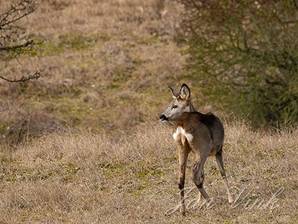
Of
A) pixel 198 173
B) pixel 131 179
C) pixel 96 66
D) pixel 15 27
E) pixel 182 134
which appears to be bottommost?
pixel 96 66

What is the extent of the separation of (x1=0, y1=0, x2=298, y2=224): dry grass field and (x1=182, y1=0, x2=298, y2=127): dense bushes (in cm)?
159

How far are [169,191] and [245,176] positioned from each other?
47.2 inches

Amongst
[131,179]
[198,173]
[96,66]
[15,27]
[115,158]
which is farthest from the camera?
[96,66]

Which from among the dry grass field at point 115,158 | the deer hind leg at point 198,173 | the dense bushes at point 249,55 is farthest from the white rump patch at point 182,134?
the dense bushes at point 249,55

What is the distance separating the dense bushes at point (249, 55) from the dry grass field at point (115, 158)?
1.59 m

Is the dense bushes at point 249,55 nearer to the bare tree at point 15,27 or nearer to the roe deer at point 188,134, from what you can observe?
the bare tree at point 15,27

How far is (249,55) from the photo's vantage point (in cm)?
1675

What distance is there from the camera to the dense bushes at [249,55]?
16.2 metres

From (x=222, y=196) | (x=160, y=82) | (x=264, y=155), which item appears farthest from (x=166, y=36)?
(x=222, y=196)

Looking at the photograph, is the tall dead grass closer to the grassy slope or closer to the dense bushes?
the dense bushes

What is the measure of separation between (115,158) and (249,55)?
7029mm

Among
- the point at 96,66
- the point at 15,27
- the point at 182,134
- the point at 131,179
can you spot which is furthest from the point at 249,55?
the point at 182,134

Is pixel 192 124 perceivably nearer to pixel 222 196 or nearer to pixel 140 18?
pixel 222 196

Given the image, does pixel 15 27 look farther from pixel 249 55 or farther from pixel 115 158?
pixel 115 158
